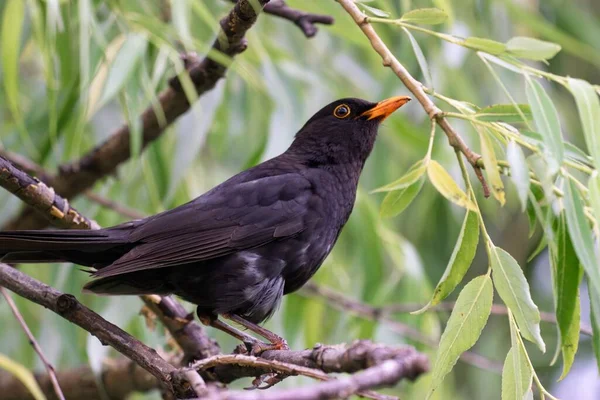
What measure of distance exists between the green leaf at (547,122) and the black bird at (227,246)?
4.26 ft

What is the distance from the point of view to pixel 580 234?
224 cm

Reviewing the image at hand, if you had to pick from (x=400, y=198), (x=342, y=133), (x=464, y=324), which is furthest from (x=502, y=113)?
(x=342, y=133)

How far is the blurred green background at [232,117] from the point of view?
12.4ft

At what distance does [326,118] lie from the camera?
417 cm

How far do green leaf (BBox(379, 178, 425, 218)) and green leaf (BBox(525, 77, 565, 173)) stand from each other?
53cm

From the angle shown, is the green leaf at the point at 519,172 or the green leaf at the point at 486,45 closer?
the green leaf at the point at 519,172

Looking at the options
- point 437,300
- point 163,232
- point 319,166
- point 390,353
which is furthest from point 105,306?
point 390,353

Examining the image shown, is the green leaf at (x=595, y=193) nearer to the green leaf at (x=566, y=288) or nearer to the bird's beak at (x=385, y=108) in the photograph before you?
the green leaf at (x=566, y=288)

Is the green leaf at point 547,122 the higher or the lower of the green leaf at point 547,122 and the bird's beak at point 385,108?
the lower

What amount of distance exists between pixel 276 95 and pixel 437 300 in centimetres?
204

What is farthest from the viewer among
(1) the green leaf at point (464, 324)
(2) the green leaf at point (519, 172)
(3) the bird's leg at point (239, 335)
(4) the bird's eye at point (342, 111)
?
(4) the bird's eye at point (342, 111)

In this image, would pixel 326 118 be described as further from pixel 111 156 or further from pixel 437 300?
pixel 437 300

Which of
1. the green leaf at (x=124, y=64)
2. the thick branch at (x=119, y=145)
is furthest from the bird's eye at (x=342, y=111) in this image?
the green leaf at (x=124, y=64)

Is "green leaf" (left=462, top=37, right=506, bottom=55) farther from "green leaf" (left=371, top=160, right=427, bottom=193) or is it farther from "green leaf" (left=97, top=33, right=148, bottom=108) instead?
"green leaf" (left=97, top=33, right=148, bottom=108)
